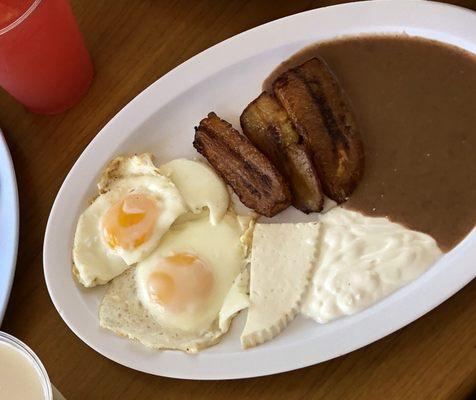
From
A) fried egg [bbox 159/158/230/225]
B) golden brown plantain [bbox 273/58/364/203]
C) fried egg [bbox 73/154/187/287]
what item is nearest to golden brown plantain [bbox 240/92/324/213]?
golden brown plantain [bbox 273/58/364/203]

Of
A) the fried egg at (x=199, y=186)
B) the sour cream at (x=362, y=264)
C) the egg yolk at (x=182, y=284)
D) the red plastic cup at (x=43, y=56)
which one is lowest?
the sour cream at (x=362, y=264)

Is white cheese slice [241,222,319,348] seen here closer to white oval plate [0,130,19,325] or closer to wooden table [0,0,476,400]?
wooden table [0,0,476,400]

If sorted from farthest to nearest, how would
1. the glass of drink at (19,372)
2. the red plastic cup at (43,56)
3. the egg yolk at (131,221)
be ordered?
the egg yolk at (131,221), the red plastic cup at (43,56), the glass of drink at (19,372)

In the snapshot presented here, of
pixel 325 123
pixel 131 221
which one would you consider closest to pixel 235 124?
pixel 325 123

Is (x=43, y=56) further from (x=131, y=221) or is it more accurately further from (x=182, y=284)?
(x=182, y=284)

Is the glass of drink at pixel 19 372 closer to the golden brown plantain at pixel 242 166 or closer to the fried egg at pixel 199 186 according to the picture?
the fried egg at pixel 199 186

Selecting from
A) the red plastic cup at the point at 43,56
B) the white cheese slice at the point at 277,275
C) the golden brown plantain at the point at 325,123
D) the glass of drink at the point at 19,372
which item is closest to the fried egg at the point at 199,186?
the white cheese slice at the point at 277,275
